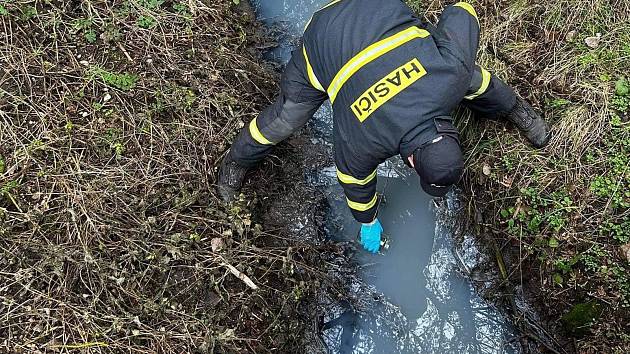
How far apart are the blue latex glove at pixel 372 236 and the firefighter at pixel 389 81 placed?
0.59 m

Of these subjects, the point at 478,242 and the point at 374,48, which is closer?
the point at 374,48

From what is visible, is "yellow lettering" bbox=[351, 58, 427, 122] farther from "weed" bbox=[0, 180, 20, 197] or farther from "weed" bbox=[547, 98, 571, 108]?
"weed" bbox=[0, 180, 20, 197]

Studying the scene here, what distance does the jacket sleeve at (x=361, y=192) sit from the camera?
3.01 metres

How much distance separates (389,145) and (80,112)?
212 centimetres

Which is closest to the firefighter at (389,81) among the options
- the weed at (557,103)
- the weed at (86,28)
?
the weed at (557,103)

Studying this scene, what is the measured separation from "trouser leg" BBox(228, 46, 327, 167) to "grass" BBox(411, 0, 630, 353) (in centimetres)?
128

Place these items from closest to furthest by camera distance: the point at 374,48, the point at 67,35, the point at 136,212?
the point at 374,48, the point at 136,212, the point at 67,35

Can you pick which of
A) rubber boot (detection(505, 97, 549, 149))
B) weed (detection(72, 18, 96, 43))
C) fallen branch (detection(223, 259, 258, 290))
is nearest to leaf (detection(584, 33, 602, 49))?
rubber boot (detection(505, 97, 549, 149))

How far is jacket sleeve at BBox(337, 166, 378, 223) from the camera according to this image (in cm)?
301

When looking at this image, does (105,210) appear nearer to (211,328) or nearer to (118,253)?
(118,253)

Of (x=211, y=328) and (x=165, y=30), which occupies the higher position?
(x=165, y=30)

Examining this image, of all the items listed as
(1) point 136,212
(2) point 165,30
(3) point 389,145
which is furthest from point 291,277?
(2) point 165,30

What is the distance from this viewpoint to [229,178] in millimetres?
3729

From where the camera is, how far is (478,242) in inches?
156
